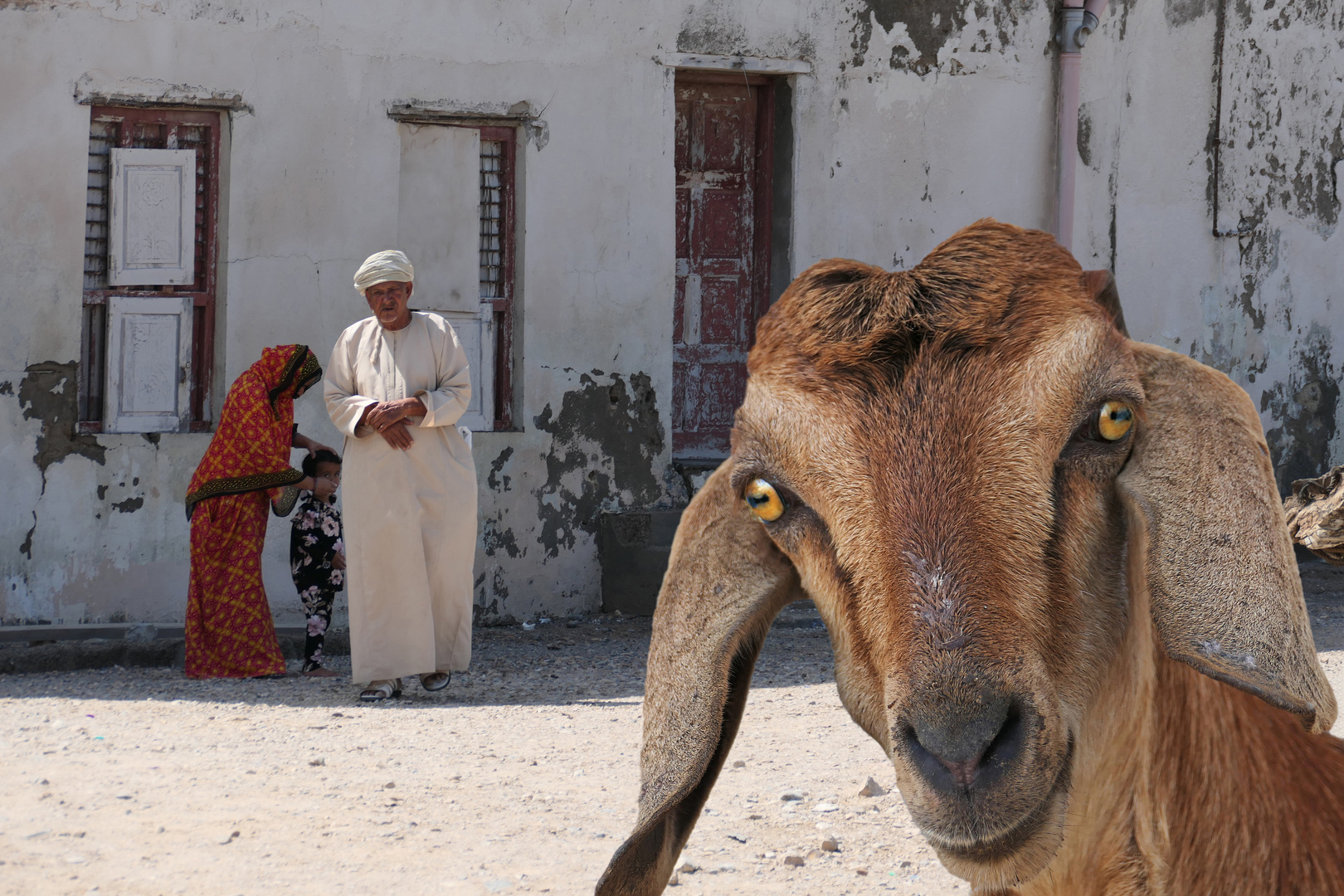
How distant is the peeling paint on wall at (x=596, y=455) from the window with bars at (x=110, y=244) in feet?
6.87

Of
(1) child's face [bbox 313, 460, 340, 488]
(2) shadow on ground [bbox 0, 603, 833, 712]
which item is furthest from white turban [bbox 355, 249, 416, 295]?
(2) shadow on ground [bbox 0, 603, 833, 712]

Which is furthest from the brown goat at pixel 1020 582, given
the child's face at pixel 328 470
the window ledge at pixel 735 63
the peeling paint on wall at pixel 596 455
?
the window ledge at pixel 735 63

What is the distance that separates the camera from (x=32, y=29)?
25.6 ft

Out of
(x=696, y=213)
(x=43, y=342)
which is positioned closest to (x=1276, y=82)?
(x=696, y=213)

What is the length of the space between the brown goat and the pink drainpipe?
822cm

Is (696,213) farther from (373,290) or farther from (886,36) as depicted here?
(373,290)

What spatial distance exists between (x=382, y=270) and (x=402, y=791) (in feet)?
8.54

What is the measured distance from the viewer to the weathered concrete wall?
790cm

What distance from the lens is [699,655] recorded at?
1.88 m

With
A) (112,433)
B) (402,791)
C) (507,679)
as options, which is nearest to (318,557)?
(507,679)

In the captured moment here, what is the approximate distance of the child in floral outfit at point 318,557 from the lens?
706 cm

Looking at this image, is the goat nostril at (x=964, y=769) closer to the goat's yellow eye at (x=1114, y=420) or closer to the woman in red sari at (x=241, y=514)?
the goat's yellow eye at (x=1114, y=420)

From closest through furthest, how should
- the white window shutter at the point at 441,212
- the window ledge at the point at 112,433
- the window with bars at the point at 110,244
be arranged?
1. the window ledge at the point at 112,433
2. the window with bars at the point at 110,244
3. the white window shutter at the point at 441,212

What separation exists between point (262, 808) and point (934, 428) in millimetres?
3631
